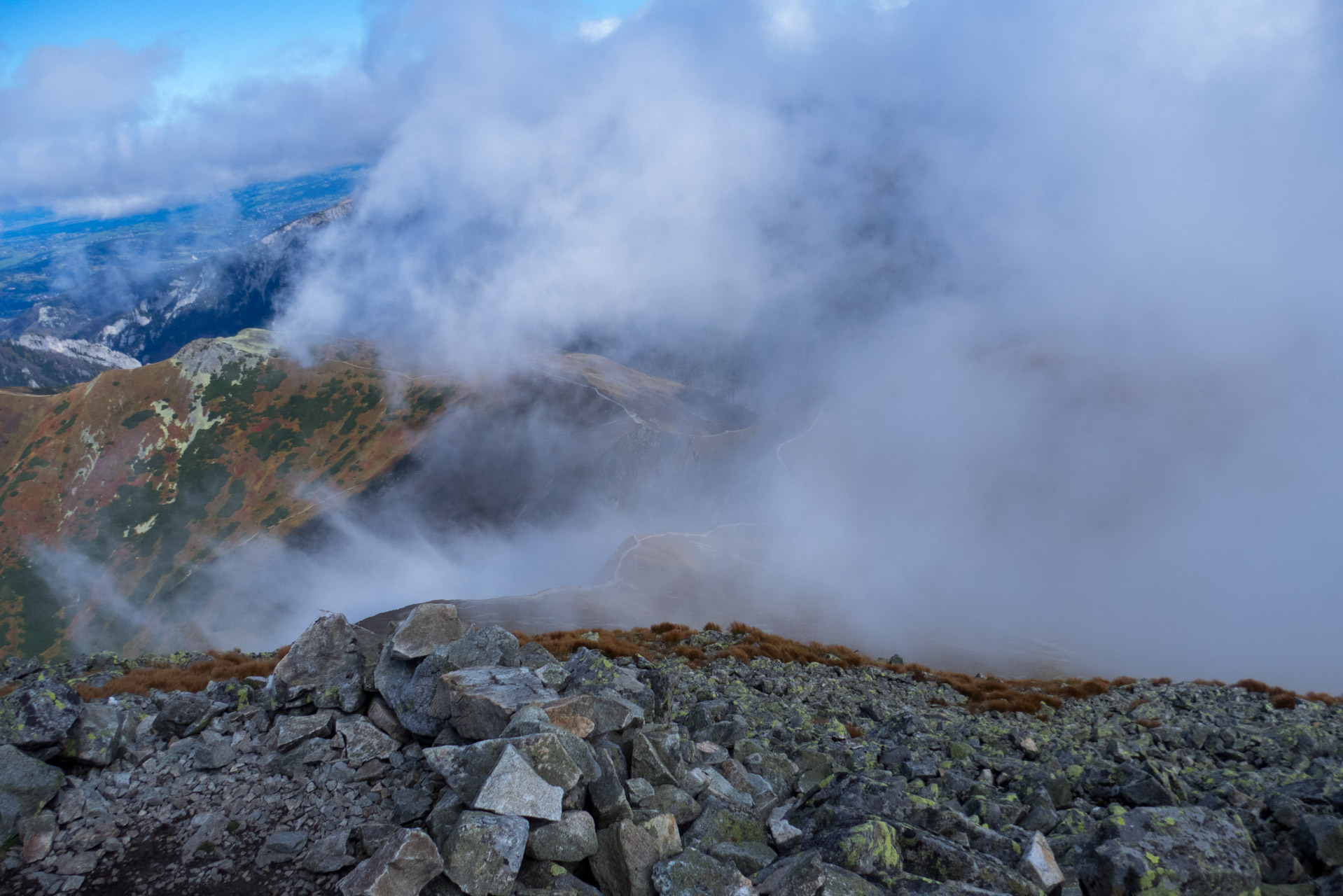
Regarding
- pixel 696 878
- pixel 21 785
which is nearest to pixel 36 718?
pixel 21 785

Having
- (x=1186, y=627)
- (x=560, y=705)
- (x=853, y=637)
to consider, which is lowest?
(x=1186, y=627)

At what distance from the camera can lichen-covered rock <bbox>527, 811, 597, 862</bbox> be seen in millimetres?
6422

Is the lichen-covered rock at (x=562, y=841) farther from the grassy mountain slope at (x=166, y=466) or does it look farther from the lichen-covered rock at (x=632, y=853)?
the grassy mountain slope at (x=166, y=466)

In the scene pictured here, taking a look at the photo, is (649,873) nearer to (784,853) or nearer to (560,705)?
(784,853)

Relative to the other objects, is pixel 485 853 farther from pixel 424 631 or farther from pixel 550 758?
pixel 424 631

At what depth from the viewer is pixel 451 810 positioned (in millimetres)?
6742

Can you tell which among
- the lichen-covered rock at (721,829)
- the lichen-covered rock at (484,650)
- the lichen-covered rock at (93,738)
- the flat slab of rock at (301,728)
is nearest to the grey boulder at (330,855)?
the flat slab of rock at (301,728)

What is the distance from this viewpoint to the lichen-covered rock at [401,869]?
5879 millimetres

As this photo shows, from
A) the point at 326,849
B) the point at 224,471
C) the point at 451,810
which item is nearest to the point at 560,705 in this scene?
the point at 451,810

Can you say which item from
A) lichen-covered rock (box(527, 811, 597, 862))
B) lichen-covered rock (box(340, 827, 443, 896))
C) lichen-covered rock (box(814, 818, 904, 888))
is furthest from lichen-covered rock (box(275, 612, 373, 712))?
lichen-covered rock (box(814, 818, 904, 888))

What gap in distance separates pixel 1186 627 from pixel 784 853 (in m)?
136

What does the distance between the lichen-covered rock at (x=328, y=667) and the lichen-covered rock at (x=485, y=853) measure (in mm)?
4063

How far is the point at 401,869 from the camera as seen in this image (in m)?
5.96

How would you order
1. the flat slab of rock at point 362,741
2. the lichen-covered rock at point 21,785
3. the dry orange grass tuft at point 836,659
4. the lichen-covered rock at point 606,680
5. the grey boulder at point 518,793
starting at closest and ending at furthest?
the grey boulder at point 518,793, the lichen-covered rock at point 21,785, the flat slab of rock at point 362,741, the lichen-covered rock at point 606,680, the dry orange grass tuft at point 836,659
